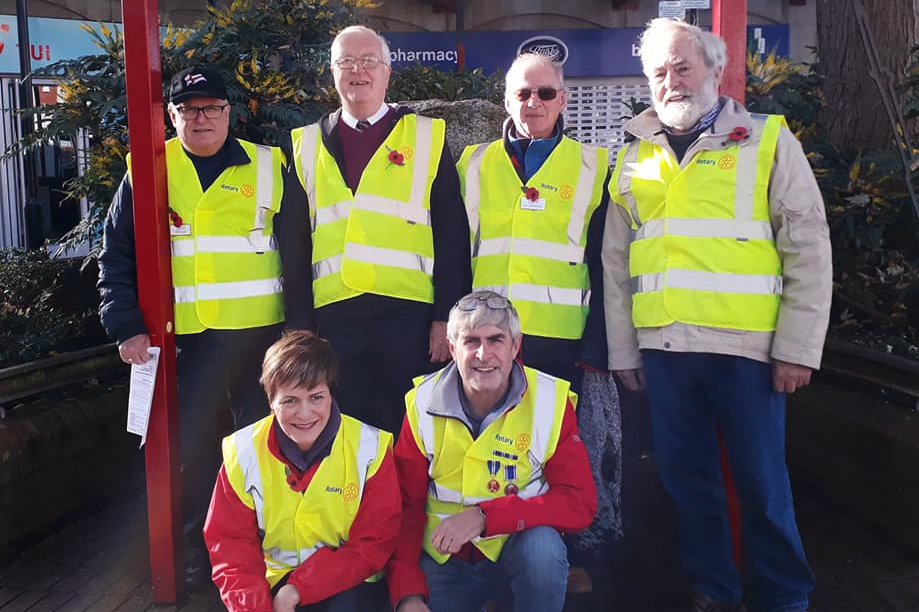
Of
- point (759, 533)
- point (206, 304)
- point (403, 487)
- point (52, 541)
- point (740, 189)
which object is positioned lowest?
point (52, 541)

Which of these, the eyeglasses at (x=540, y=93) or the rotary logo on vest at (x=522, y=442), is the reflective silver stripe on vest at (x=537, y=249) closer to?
the eyeglasses at (x=540, y=93)

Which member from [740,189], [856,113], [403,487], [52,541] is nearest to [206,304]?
[403,487]

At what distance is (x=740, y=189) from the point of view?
3.02m

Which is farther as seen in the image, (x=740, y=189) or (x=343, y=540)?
(x=740, y=189)

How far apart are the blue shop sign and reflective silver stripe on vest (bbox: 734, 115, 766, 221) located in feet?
29.4

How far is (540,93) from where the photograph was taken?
330 cm

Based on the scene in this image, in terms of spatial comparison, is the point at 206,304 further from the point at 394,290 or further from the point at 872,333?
the point at 872,333

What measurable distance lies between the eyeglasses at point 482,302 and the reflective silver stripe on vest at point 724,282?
616mm

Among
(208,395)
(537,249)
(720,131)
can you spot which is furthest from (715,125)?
(208,395)

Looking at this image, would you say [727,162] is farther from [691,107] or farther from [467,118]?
[467,118]

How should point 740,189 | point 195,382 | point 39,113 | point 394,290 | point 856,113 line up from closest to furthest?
1. point 740,189
2. point 394,290
3. point 195,382
4. point 39,113
5. point 856,113

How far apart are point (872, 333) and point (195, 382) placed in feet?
11.6

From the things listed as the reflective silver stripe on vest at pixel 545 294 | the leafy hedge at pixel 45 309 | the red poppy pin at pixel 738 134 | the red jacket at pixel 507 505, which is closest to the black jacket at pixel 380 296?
the reflective silver stripe on vest at pixel 545 294

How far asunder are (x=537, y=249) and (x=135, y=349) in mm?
1546
